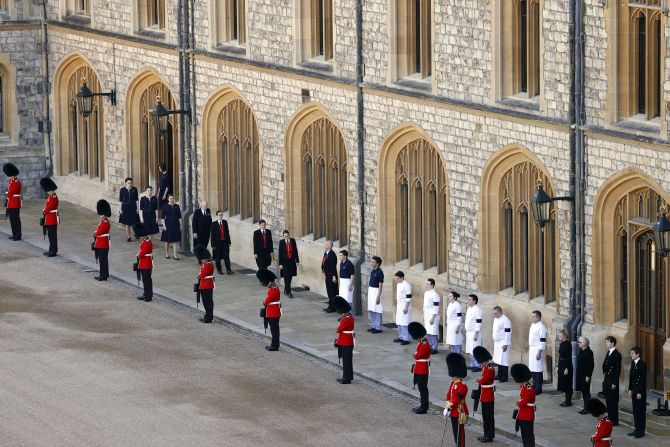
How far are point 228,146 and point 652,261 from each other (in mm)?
15696

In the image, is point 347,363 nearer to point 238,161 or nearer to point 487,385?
point 487,385

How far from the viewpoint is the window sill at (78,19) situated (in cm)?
5506

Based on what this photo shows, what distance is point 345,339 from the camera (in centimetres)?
3797

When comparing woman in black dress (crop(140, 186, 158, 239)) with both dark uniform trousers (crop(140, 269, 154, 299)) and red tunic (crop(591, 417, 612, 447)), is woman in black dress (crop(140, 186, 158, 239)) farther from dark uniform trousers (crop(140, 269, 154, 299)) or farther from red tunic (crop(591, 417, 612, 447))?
red tunic (crop(591, 417, 612, 447))

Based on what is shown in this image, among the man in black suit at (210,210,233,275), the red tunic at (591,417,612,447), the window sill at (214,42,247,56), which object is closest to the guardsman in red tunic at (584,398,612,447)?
the red tunic at (591,417,612,447)

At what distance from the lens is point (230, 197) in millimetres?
49906

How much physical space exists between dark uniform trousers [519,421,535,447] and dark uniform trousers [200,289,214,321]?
10685 mm

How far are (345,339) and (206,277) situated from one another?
5638mm

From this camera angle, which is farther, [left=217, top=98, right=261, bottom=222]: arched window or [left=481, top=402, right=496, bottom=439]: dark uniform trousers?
[left=217, top=98, right=261, bottom=222]: arched window

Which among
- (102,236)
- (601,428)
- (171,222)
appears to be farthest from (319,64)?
(601,428)

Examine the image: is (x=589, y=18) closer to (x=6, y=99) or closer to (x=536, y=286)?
(x=536, y=286)

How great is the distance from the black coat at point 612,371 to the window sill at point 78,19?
23.6m

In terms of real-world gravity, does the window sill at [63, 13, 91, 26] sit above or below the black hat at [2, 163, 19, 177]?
above

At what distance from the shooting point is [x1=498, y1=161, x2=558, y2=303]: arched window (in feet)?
128
